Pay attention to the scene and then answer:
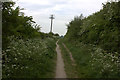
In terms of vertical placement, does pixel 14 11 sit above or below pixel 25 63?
above

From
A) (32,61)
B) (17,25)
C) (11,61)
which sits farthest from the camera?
(32,61)

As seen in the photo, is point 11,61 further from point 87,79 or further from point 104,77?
point 104,77

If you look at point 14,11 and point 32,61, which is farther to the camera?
point 32,61

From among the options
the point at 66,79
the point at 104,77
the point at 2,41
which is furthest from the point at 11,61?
the point at 104,77

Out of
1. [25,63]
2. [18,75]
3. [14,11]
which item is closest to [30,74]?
[18,75]

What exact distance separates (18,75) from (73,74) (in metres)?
2.93

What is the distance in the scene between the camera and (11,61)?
27.8 ft

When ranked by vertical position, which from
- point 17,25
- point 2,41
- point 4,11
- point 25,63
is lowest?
point 25,63

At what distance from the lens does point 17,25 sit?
6.76 meters

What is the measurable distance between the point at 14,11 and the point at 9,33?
859 mm

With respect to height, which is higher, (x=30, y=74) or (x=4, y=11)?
(x=4, y=11)

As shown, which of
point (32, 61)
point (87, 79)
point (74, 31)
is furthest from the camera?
point (74, 31)

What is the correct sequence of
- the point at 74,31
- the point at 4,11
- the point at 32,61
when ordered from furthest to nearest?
the point at 74,31
the point at 32,61
the point at 4,11

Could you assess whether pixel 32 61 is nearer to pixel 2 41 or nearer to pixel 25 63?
pixel 25 63
